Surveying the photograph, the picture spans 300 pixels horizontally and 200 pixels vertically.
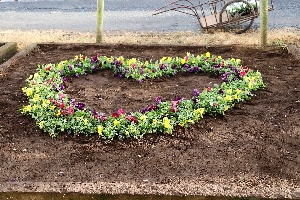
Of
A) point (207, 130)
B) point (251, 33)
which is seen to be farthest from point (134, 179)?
point (251, 33)

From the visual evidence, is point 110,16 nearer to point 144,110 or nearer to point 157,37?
point 157,37

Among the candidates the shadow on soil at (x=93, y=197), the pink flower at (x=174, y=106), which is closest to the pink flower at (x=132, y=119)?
the pink flower at (x=174, y=106)

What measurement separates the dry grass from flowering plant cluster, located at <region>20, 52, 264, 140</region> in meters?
1.90

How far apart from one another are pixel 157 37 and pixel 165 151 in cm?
503

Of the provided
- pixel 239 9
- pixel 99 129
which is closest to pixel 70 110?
pixel 99 129

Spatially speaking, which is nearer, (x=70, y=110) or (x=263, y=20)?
(x=70, y=110)

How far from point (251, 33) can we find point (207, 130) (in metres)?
5.00

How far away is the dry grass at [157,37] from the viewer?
26.1 ft

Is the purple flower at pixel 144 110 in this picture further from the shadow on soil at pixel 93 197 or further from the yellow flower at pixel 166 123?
the shadow on soil at pixel 93 197

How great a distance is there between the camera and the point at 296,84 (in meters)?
5.39

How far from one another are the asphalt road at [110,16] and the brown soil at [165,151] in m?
4.77

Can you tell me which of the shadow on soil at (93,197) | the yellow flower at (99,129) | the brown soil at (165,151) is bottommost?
the shadow on soil at (93,197)

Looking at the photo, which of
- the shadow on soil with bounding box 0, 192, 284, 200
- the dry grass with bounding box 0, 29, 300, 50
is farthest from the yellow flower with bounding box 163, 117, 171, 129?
the dry grass with bounding box 0, 29, 300, 50

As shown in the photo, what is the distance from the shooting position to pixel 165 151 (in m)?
3.78
